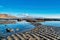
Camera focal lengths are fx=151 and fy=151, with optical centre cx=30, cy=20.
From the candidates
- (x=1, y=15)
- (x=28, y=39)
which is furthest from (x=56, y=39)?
(x=1, y=15)

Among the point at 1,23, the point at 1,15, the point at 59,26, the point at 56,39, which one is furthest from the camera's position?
the point at 1,23

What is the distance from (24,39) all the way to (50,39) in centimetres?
249

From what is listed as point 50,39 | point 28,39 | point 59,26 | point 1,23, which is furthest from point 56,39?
point 1,23

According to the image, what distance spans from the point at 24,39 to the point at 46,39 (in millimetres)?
2113

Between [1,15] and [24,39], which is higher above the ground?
[1,15]

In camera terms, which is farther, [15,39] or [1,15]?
[1,15]

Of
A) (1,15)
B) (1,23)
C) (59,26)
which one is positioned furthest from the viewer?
(1,23)

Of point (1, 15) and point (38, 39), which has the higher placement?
point (1, 15)

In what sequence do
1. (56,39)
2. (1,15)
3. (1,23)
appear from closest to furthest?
(56,39) → (1,15) → (1,23)

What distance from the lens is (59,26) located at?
33.9 m

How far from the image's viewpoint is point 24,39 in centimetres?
1463

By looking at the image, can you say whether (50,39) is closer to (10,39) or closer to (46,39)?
(46,39)

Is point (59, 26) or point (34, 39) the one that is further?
point (59, 26)

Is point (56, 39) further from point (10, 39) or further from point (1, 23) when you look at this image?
point (1, 23)
